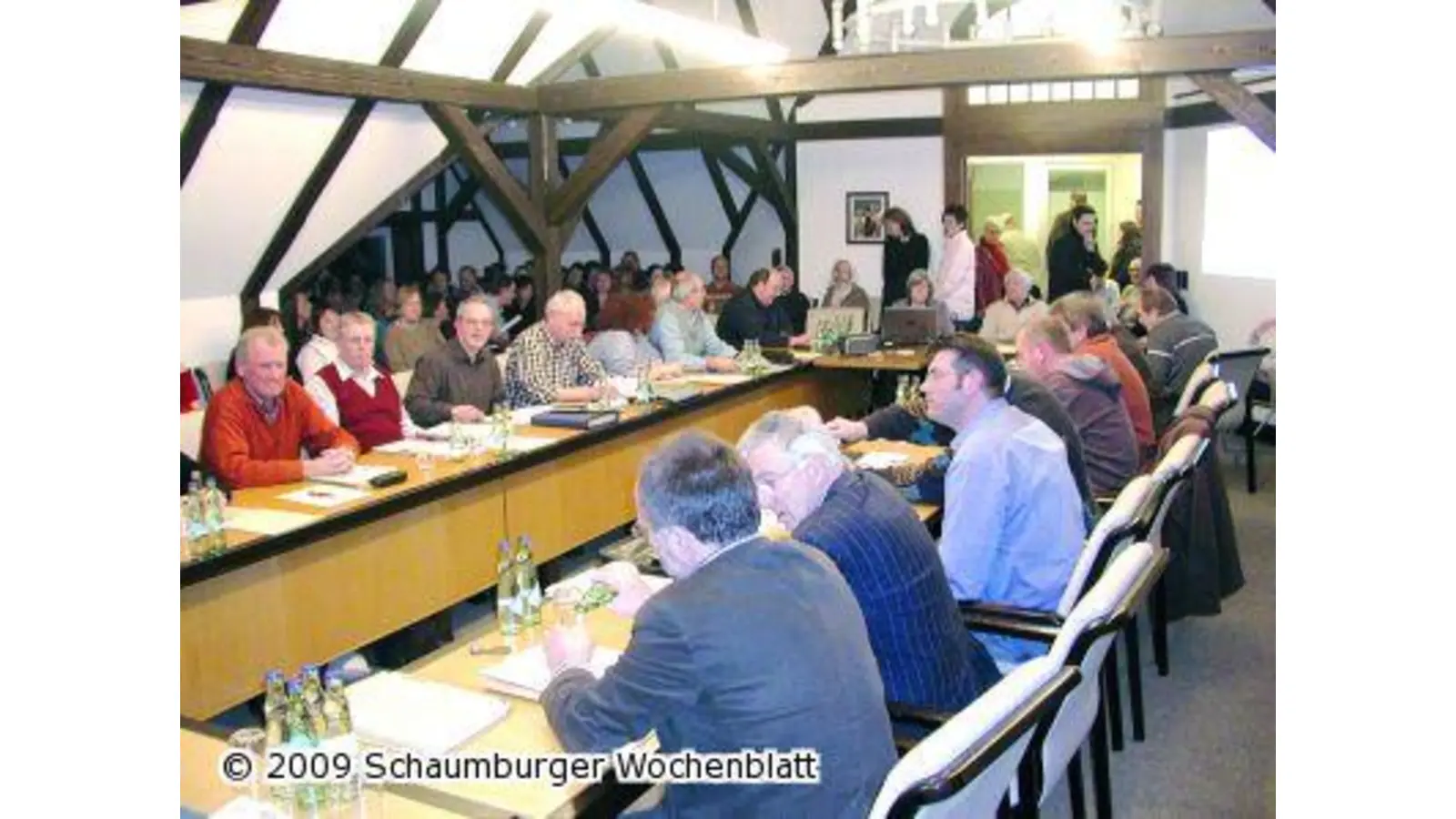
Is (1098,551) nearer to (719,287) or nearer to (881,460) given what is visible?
(881,460)

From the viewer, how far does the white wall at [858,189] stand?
11648mm

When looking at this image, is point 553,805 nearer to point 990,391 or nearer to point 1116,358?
point 990,391

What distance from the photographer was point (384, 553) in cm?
425

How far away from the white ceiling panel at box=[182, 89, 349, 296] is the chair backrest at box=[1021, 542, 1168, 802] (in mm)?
6107

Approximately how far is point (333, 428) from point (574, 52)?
524cm

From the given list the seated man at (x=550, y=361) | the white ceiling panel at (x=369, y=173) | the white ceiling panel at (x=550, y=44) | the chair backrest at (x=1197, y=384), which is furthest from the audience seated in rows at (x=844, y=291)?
the seated man at (x=550, y=361)

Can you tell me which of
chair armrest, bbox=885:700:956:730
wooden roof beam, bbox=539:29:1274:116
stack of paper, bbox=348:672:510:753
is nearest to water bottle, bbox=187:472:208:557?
stack of paper, bbox=348:672:510:753

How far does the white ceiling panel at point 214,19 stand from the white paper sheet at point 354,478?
10.1ft

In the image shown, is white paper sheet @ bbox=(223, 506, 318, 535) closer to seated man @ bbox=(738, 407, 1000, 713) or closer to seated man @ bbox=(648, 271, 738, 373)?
seated man @ bbox=(738, 407, 1000, 713)
